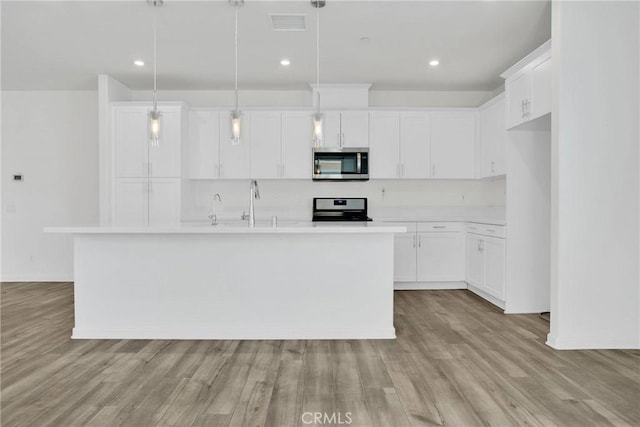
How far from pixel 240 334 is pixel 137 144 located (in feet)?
9.71

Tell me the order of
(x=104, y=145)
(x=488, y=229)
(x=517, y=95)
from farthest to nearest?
(x=104, y=145) → (x=488, y=229) → (x=517, y=95)

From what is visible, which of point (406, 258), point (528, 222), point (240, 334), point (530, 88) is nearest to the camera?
point (240, 334)

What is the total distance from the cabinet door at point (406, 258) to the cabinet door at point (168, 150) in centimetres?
291

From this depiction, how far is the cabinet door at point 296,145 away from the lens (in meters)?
5.38

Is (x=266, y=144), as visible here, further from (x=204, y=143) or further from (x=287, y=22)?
(x=287, y=22)

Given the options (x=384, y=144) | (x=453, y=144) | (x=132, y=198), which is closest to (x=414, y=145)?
(x=384, y=144)

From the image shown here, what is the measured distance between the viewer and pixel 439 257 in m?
5.27

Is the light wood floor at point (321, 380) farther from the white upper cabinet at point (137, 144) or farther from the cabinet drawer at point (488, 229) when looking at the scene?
the white upper cabinet at point (137, 144)

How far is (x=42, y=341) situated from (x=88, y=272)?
2.01 ft

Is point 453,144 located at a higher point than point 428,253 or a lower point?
higher

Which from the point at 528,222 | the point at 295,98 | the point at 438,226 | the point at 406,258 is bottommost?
the point at 406,258

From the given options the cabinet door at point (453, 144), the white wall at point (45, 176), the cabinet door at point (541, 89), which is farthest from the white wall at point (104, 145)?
the cabinet door at point (541, 89)

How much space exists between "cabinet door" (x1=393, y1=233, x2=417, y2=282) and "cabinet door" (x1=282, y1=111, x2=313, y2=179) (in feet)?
4.85

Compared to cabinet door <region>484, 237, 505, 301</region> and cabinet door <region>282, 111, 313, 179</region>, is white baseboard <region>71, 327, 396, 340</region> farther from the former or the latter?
cabinet door <region>282, 111, 313, 179</region>
